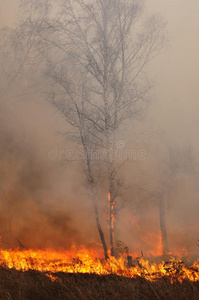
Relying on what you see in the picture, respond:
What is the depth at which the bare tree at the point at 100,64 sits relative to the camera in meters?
8.00

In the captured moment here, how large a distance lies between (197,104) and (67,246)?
735 cm

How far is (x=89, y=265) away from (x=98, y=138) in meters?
2.94

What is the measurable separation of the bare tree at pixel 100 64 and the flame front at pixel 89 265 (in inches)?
50.1

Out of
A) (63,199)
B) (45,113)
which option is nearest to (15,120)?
(45,113)

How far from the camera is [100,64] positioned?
8242 millimetres

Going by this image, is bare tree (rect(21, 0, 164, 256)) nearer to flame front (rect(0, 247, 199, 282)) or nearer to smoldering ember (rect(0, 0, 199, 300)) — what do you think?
smoldering ember (rect(0, 0, 199, 300))

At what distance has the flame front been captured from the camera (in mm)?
5049

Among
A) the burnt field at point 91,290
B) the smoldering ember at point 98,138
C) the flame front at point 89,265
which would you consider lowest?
the flame front at point 89,265

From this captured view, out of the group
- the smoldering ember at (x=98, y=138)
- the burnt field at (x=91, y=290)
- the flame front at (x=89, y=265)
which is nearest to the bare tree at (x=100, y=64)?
the smoldering ember at (x=98, y=138)

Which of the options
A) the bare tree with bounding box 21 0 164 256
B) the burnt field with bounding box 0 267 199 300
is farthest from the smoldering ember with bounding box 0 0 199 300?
the burnt field with bounding box 0 267 199 300

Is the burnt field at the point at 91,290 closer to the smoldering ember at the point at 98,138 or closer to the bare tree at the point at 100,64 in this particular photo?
the smoldering ember at the point at 98,138

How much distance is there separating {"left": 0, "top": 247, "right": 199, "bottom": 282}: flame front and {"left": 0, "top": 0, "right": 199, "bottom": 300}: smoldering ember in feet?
0.19

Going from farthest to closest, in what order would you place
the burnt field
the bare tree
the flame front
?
the bare tree → the flame front → the burnt field

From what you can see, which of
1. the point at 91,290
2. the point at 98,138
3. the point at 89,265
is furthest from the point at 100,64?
the point at 91,290
